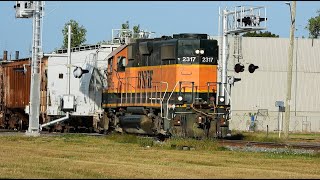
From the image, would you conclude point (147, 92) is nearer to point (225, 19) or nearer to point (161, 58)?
point (161, 58)

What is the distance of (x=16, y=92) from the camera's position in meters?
45.9

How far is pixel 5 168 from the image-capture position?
57.4ft

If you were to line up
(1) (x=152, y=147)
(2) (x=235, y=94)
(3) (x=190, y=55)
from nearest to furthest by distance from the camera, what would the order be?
(1) (x=152, y=147), (3) (x=190, y=55), (2) (x=235, y=94)

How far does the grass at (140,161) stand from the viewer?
16641mm

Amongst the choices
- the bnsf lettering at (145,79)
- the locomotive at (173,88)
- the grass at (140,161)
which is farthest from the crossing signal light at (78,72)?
the grass at (140,161)

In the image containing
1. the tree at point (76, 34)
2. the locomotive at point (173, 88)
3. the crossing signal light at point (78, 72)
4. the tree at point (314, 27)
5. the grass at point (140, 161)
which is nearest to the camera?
the grass at point (140, 161)

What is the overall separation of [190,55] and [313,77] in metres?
39.3

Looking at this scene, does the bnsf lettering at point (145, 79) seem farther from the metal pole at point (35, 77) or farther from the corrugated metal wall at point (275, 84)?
the corrugated metal wall at point (275, 84)

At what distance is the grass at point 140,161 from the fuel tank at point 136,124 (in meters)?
2.37

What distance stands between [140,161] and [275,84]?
47.7m

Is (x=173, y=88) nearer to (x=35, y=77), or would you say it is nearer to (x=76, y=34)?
(x=35, y=77)

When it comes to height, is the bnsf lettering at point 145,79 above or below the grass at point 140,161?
above

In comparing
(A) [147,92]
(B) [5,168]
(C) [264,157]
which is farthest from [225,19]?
(B) [5,168]

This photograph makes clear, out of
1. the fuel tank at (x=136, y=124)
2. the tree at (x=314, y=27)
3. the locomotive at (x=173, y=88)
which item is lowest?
the fuel tank at (x=136, y=124)
